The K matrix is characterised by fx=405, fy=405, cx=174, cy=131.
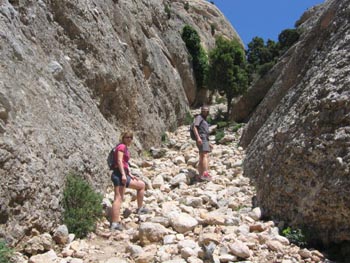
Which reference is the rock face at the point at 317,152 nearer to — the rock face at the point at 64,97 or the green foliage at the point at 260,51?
the rock face at the point at 64,97

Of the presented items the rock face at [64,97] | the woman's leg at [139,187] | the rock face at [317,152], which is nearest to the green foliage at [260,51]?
the rock face at [64,97]

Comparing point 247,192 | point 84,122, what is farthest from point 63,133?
point 247,192

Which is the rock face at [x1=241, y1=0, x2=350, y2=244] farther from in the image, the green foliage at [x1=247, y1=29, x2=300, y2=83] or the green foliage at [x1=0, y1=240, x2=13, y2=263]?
the green foliage at [x1=247, y1=29, x2=300, y2=83]

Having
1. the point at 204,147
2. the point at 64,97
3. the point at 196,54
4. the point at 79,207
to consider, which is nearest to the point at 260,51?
the point at 196,54

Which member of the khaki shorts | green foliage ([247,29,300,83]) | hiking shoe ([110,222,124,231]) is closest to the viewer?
hiking shoe ([110,222,124,231])

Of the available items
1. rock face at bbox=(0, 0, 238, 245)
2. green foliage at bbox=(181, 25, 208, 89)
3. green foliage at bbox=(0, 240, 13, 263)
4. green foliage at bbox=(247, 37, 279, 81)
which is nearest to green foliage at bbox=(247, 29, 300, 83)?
green foliage at bbox=(247, 37, 279, 81)

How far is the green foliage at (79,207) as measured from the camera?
601 cm

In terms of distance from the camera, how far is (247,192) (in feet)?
26.2

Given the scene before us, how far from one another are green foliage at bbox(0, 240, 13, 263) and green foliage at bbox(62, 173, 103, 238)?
4.56ft

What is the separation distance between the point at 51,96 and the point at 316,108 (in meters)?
4.95

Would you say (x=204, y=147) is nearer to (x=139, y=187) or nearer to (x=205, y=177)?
(x=205, y=177)

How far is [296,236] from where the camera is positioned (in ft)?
18.1

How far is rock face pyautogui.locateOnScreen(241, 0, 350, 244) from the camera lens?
5.47 meters

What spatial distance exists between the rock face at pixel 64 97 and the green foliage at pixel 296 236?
3329 mm
